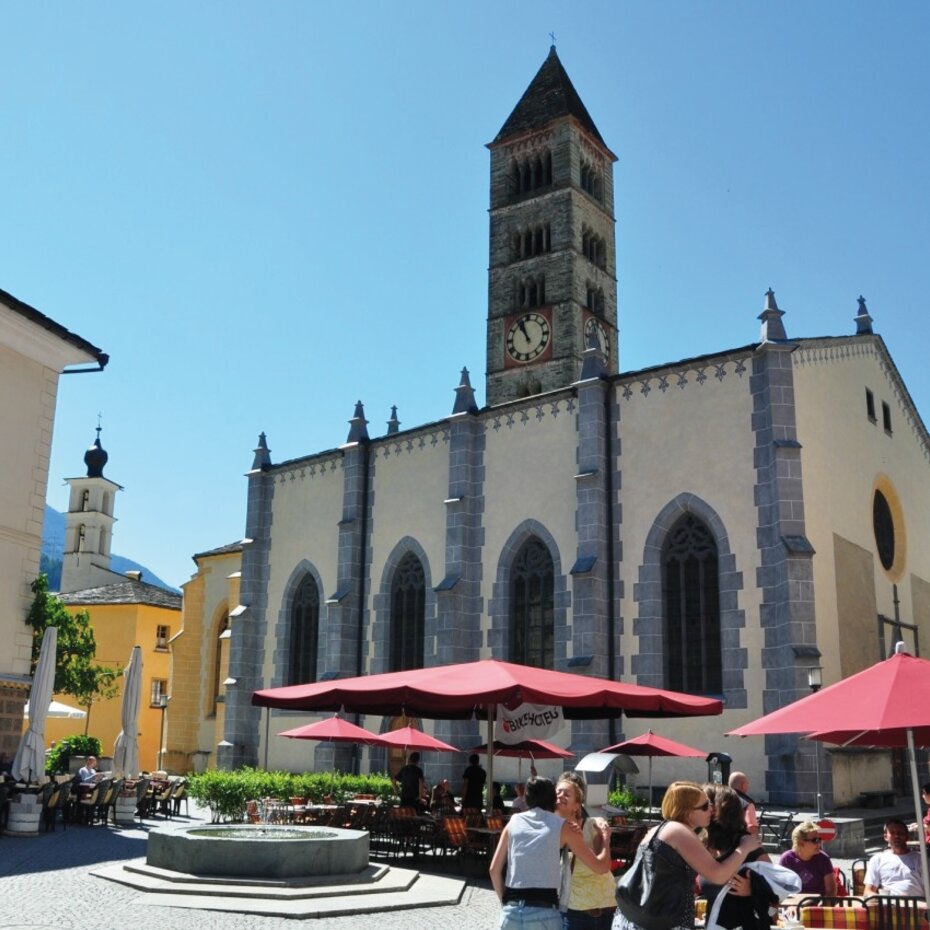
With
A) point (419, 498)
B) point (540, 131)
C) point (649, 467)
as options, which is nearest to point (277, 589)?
point (419, 498)

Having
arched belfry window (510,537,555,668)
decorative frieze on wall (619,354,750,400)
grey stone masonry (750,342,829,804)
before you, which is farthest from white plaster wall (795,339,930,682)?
arched belfry window (510,537,555,668)

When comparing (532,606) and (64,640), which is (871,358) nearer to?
(532,606)

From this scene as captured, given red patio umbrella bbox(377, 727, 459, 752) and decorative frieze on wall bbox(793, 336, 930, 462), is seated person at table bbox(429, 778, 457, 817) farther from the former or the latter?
decorative frieze on wall bbox(793, 336, 930, 462)

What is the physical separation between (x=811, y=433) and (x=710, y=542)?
3.10 meters

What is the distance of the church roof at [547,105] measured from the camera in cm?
5062

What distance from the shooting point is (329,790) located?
23719mm

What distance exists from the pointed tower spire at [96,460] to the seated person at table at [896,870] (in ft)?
205

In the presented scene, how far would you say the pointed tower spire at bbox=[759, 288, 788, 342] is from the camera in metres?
21.5

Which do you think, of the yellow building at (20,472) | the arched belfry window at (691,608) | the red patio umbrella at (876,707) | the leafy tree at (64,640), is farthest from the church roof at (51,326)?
the red patio umbrella at (876,707)

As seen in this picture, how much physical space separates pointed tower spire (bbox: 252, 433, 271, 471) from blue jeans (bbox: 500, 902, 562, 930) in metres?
27.0

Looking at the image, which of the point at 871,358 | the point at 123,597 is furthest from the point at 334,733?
the point at 123,597

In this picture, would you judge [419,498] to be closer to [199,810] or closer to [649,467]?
[649,467]

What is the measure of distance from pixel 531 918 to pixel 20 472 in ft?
55.5

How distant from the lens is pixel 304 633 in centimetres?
2984
